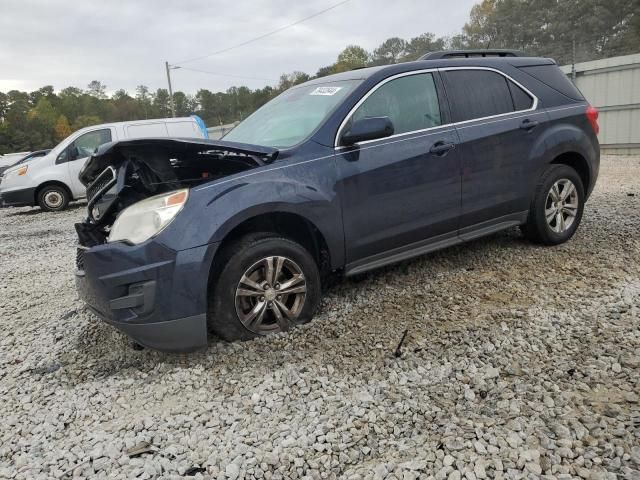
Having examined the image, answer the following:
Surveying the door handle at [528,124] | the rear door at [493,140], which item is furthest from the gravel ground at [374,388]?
the door handle at [528,124]

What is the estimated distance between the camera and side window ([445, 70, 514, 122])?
405cm

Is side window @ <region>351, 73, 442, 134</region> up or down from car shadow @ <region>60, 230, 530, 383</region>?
up

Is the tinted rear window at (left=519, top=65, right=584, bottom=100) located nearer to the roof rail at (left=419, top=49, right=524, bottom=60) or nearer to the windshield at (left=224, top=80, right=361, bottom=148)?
the roof rail at (left=419, top=49, right=524, bottom=60)

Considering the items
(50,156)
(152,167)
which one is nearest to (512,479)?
(152,167)

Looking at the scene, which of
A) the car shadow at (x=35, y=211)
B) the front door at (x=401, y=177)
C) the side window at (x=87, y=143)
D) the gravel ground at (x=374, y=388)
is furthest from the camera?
the car shadow at (x=35, y=211)

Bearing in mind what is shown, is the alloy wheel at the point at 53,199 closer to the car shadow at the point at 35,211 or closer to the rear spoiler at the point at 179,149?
the car shadow at the point at 35,211

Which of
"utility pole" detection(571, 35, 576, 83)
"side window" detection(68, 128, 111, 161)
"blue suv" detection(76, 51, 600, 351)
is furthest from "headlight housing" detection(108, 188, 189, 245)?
"utility pole" detection(571, 35, 576, 83)

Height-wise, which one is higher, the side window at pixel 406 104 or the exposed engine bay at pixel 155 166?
the side window at pixel 406 104

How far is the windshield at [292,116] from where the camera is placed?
360 cm

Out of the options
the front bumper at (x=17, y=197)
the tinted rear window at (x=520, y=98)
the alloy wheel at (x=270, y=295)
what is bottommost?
the alloy wheel at (x=270, y=295)

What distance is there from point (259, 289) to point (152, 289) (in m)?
0.67

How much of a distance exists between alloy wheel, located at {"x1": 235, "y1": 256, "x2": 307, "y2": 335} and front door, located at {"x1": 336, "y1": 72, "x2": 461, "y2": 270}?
18.2 inches

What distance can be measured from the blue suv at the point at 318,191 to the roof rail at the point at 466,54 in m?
0.02

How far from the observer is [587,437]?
2.16 m
